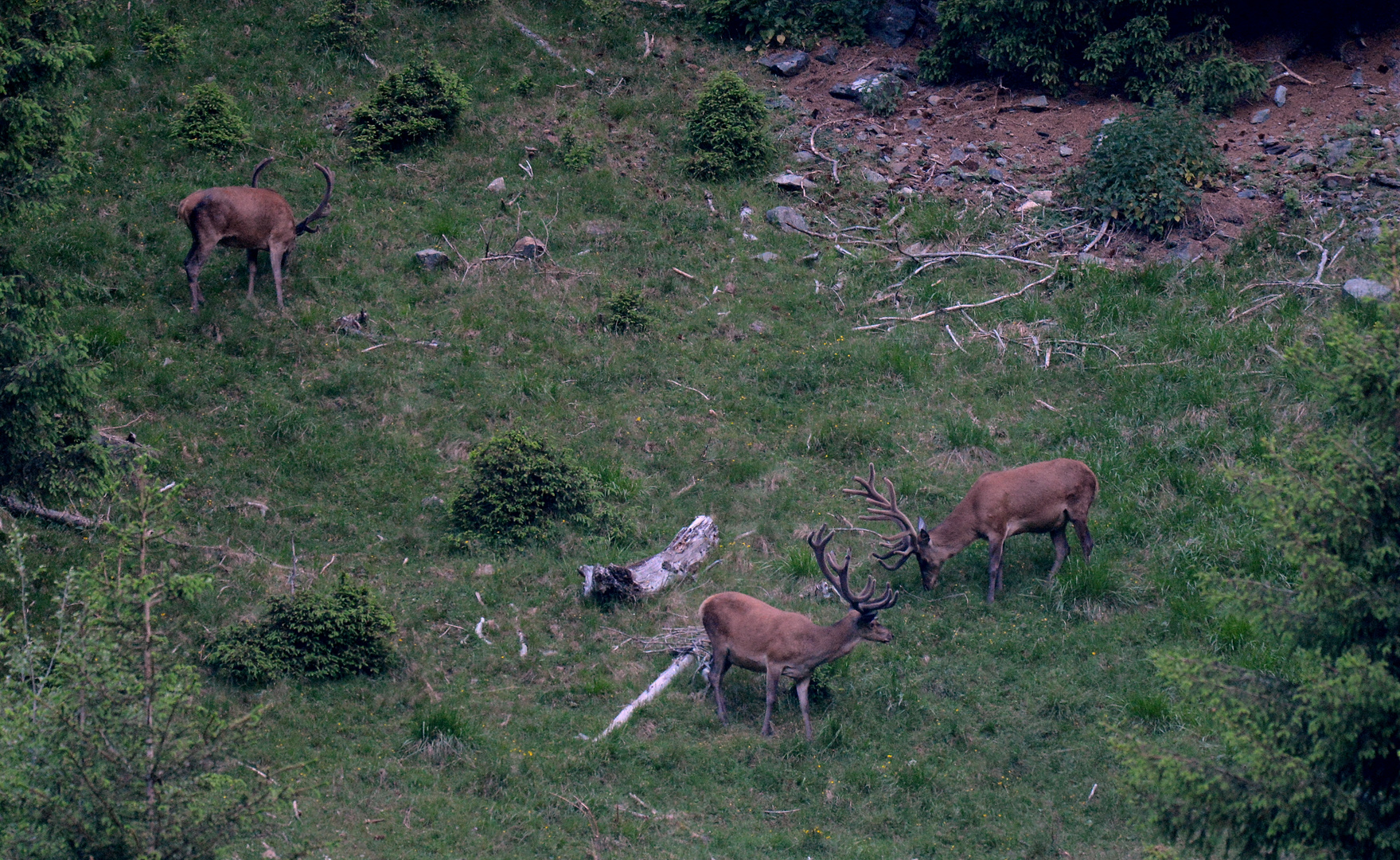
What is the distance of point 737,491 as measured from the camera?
12.2 metres

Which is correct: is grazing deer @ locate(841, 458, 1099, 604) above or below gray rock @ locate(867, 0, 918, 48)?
below

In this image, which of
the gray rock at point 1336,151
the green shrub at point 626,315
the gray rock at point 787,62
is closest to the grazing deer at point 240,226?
the green shrub at point 626,315

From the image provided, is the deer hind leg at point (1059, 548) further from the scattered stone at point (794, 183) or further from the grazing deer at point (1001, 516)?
the scattered stone at point (794, 183)

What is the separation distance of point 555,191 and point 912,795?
11.2m

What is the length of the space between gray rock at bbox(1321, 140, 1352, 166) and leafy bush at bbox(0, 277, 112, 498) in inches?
618

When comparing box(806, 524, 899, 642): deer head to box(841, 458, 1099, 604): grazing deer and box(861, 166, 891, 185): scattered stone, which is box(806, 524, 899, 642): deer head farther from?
box(861, 166, 891, 185): scattered stone

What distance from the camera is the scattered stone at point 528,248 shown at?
605 inches

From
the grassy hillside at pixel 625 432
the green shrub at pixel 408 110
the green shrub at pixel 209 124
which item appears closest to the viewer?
the grassy hillside at pixel 625 432

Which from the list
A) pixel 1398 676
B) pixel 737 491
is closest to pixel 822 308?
pixel 737 491

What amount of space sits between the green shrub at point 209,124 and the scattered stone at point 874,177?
A: 31.0 ft

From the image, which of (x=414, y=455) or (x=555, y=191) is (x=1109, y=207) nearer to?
(x=555, y=191)

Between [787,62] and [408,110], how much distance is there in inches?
275

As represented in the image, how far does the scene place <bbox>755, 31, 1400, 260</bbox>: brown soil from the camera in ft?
49.7

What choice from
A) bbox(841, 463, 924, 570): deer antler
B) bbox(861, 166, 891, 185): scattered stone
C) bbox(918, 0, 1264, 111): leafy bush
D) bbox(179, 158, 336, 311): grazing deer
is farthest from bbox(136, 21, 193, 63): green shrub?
bbox(841, 463, 924, 570): deer antler
